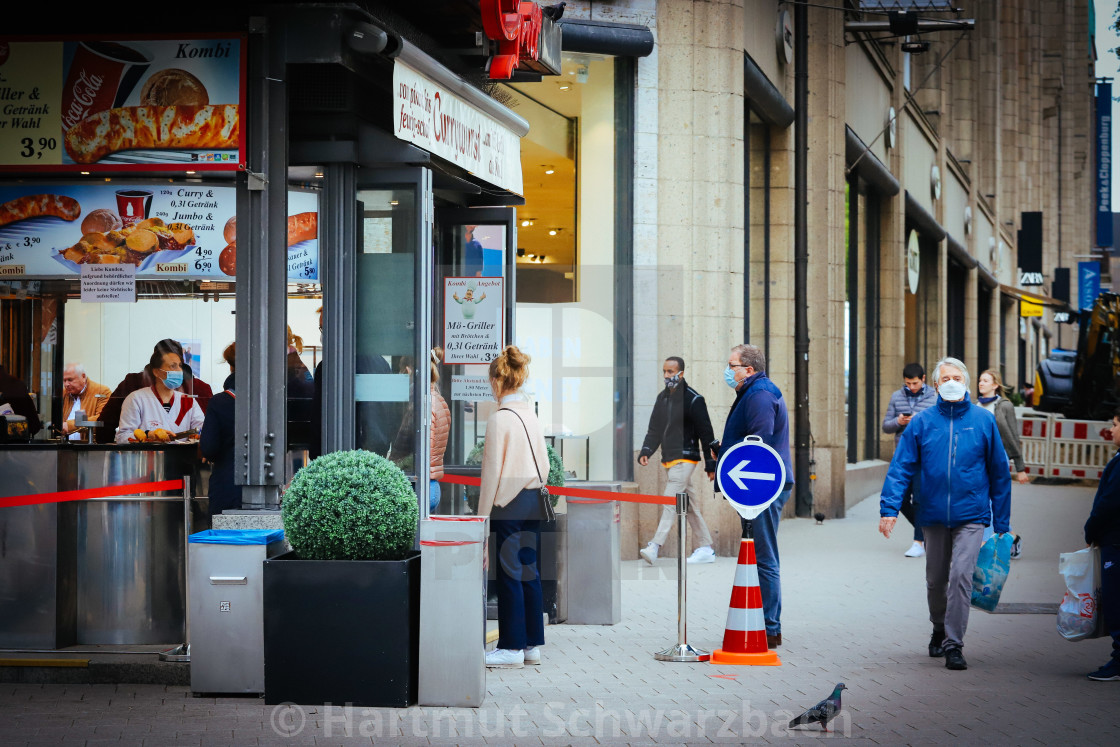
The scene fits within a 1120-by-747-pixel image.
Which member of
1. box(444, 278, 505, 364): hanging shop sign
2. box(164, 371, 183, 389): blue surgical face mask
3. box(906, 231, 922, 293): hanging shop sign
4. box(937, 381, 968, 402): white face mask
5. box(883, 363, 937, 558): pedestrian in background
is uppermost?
box(906, 231, 922, 293): hanging shop sign

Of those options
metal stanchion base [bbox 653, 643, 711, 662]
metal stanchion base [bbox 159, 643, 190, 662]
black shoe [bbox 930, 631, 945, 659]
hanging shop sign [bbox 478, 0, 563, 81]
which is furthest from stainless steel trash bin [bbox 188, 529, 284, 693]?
black shoe [bbox 930, 631, 945, 659]

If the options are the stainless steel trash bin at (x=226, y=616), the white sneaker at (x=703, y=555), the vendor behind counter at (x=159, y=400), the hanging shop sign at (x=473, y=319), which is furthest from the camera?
the white sneaker at (x=703, y=555)

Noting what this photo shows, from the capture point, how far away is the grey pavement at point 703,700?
6.51 m

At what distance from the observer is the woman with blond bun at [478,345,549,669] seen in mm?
8188

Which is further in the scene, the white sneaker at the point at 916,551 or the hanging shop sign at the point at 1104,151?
the hanging shop sign at the point at 1104,151

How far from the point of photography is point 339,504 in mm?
7004

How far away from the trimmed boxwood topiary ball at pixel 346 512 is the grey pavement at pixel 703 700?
0.85m

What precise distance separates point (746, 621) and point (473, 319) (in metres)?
3.39

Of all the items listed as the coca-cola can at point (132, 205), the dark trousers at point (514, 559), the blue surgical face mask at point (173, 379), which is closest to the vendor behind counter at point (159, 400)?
the blue surgical face mask at point (173, 379)

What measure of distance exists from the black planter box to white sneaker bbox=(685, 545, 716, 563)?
6980mm

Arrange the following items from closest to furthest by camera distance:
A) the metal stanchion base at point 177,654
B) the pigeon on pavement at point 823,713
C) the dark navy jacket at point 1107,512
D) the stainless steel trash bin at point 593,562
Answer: the pigeon on pavement at point 823,713 < the metal stanchion base at point 177,654 < the dark navy jacket at point 1107,512 < the stainless steel trash bin at point 593,562

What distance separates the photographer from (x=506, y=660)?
822 centimetres

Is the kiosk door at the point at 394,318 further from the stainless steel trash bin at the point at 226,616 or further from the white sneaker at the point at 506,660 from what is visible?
the stainless steel trash bin at the point at 226,616

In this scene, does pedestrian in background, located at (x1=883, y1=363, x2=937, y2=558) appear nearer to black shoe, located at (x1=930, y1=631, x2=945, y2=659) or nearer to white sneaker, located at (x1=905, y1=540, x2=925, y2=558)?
white sneaker, located at (x1=905, y1=540, x2=925, y2=558)
